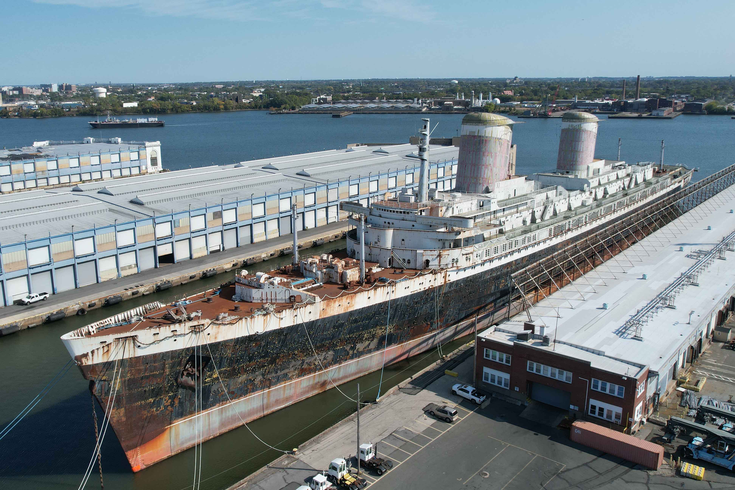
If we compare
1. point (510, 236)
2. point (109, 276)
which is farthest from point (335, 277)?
point (109, 276)

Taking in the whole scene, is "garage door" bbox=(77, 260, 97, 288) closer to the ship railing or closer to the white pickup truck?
the white pickup truck

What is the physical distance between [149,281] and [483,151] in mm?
22351

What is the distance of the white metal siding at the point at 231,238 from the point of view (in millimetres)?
42875

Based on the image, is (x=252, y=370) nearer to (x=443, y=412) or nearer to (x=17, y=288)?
(x=443, y=412)

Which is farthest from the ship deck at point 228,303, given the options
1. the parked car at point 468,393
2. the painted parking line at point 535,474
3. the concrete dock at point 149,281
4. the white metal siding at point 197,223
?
the white metal siding at point 197,223

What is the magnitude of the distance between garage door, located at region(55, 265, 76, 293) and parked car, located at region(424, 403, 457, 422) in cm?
2453

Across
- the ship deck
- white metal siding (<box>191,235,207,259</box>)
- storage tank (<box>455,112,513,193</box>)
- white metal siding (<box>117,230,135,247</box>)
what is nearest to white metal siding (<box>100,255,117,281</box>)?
white metal siding (<box>117,230,135,247</box>)

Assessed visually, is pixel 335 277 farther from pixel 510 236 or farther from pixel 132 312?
pixel 510 236

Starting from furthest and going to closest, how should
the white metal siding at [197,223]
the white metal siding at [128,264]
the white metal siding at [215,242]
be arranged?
the white metal siding at [215,242] < the white metal siding at [197,223] < the white metal siding at [128,264]

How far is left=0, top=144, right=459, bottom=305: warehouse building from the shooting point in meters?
33.0

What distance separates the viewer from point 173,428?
19.3m

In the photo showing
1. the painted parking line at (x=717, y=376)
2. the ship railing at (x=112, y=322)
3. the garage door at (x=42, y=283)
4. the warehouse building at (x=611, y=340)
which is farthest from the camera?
the garage door at (x=42, y=283)

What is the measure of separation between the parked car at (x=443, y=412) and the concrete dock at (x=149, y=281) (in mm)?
21239

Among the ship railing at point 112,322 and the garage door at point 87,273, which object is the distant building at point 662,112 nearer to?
the garage door at point 87,273
